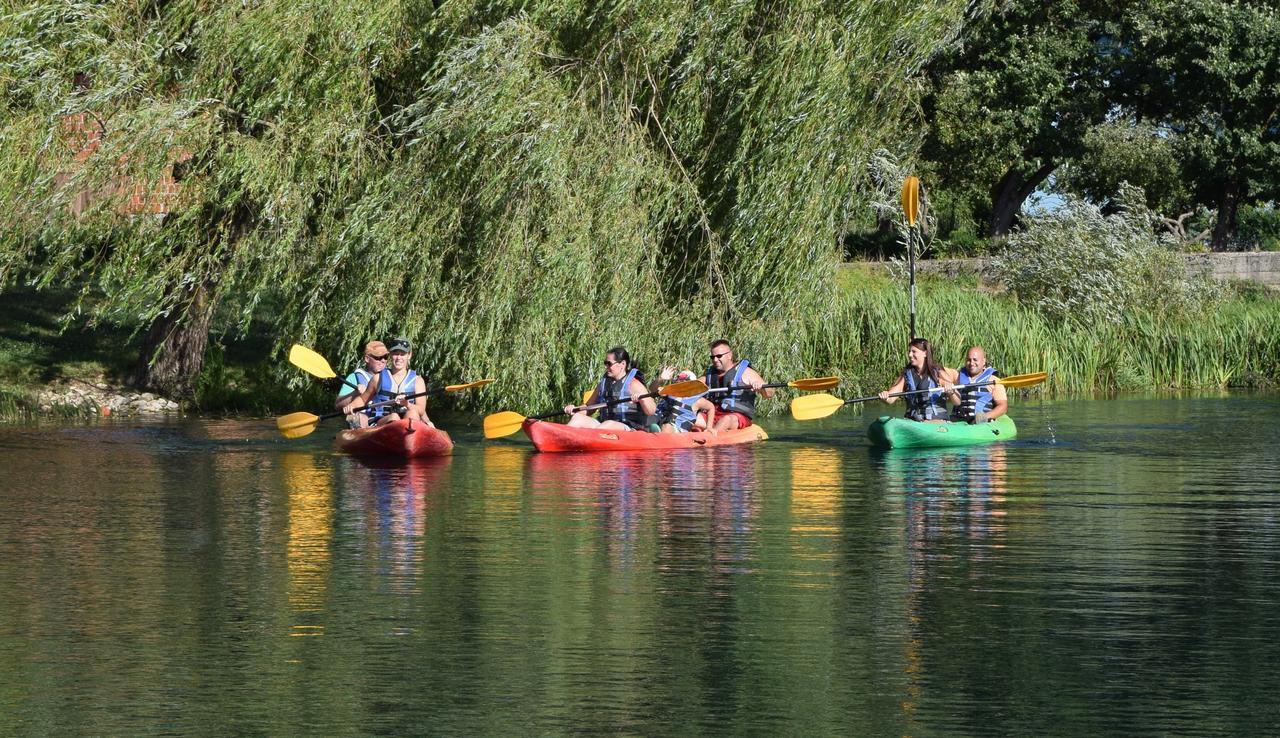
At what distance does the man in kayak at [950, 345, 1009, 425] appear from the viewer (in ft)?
62.4

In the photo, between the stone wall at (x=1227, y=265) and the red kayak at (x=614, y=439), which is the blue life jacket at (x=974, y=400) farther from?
the stone wall at (x=1227, y=265)

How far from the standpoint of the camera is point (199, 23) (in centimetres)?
1859

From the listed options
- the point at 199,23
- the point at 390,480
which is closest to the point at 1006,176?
the point at 199,23

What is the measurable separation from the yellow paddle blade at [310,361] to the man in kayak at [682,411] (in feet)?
10.8

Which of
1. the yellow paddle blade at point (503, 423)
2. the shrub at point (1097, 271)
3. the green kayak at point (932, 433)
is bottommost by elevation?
the green kayak at point (932, 433)

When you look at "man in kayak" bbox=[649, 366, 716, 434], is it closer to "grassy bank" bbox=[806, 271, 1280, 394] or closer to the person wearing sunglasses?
the person wearing sunglasses

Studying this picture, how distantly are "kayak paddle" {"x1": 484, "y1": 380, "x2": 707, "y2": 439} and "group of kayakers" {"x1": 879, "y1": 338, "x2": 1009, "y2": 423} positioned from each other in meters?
2.50

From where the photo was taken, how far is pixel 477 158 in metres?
18.3

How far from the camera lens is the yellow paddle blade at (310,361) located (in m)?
18.0

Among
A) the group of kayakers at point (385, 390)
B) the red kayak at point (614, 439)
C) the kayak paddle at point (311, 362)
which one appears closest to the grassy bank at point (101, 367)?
the kayak paddle at point (311, 362)

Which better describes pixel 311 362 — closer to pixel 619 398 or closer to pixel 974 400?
pixel 619 398

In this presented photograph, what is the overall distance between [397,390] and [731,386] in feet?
11.1

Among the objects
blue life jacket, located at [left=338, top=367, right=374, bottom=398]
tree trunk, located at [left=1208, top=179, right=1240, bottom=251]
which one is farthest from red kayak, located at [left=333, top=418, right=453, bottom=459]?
tree trunk, located at [left=1208, top=179, right=1240, bottom=251]

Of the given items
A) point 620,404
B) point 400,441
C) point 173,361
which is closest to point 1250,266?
point 620,404
